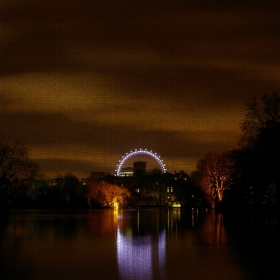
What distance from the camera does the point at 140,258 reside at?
2250 cm

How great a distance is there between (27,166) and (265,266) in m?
62.0

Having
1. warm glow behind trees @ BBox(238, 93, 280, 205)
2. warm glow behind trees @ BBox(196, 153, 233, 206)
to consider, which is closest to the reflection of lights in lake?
warm glow behind trees @ BBox(238, 93, 280, 205)

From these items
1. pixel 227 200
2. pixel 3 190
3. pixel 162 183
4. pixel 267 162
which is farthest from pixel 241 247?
pixel 162 183

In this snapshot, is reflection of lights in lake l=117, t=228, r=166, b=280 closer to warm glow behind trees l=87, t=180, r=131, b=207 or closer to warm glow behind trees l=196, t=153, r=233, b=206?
warm glow behind trees l=196, t=153, r=233, b=206

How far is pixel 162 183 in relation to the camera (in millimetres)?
198500

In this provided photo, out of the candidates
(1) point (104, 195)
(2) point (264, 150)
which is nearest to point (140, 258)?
(2) point (264, 150)

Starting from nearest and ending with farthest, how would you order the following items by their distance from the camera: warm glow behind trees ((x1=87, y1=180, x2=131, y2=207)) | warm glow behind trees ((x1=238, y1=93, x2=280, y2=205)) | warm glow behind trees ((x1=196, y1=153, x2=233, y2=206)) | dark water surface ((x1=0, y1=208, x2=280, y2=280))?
dark water surface ((x1=0, y1=208, x2=280, y2=280)) → warm glow behind trees ((x1=238, y1=93, x2=280, y2=205)) → warm glow behind trees ((x1=196, y1=153, x2=233, y2=206)) → warm glow behind trees ((x1=87, y1=180, x2=131, y2=207))

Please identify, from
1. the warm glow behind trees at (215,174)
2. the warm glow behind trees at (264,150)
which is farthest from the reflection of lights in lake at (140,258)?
the warm glow behind trees at (215,174)

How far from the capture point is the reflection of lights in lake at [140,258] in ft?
59.9

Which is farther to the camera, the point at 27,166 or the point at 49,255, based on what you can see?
the point at 27,166

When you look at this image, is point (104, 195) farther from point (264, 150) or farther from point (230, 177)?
point (264, 150)

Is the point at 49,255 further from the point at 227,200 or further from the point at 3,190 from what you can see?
the point at 227,200

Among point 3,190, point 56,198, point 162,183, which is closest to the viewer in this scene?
point 3,190

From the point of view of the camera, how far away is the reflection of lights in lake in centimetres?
1825
